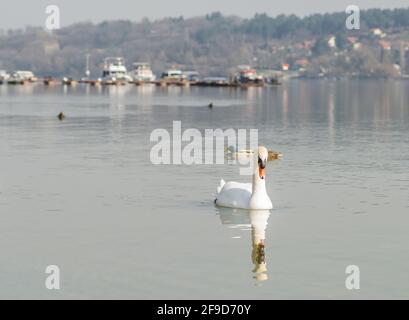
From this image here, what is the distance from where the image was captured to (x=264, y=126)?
109062 millimetres

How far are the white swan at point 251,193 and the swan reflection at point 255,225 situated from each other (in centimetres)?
30

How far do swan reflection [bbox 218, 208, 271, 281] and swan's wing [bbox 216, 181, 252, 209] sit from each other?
0.29 meters

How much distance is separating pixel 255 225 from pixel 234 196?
11.1 feet

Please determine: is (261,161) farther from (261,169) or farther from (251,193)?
(251,193)

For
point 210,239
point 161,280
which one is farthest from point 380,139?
point 161,280

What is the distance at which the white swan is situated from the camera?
1594 inches

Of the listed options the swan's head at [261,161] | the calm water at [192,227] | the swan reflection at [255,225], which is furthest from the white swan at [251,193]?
the calm water at [192,227]

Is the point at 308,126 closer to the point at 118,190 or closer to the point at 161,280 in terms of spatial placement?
the point at 118,190

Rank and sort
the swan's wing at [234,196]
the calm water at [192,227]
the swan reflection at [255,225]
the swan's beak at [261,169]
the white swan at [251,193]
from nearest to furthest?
1. the calm water at [192,227]
2. the swan reflection at [255,225]
3. the swan's beak at [261,169]
4. the white swan at [251,193]
5. the swan's wing at [234,196]

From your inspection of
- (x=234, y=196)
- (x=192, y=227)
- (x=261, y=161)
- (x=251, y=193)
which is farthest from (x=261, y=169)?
(x=192, y=227)

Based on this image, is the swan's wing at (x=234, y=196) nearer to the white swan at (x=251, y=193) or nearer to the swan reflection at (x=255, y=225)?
the white swan at (x=251, y=193)

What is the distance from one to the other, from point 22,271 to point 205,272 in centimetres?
578

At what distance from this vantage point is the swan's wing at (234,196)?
137 ft

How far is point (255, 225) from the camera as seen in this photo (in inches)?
1539
